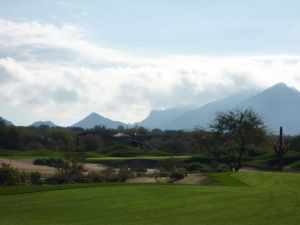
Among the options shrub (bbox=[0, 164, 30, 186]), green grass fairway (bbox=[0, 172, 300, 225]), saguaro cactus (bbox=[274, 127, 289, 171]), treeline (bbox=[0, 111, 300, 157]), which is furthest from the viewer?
treeline (bbox=[0, 111, 300, 157])

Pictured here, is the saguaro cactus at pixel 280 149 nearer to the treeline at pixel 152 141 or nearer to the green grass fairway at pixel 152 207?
the treeline at pixel 152 141

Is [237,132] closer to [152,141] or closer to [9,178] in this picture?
[9,178]

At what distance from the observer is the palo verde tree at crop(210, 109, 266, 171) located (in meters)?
55.8

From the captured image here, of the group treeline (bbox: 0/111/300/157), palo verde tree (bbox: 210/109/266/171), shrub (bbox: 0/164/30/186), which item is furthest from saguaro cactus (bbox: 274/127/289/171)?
shrub (bbox: 0/164/30/186)

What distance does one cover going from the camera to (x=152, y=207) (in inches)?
776

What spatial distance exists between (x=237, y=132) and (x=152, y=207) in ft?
123

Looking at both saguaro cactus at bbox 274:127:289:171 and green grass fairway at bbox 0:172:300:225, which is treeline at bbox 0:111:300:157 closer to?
saguaro cactus at bbox 274:127:289:171

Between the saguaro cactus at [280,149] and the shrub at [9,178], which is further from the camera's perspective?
the saguaro cactus at [280,149]

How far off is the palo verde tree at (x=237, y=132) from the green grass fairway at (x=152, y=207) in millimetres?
27777

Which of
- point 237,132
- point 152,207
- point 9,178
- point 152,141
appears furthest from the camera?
point 152,141

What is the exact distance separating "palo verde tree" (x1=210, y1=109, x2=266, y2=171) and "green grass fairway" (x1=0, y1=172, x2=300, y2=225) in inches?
1094

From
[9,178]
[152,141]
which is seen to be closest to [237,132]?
[9,178]

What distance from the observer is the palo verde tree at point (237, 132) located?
183 feet

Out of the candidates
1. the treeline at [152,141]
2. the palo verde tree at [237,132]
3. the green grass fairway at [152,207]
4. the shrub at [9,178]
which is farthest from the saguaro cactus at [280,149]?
the green grass fairway at [152,207]
